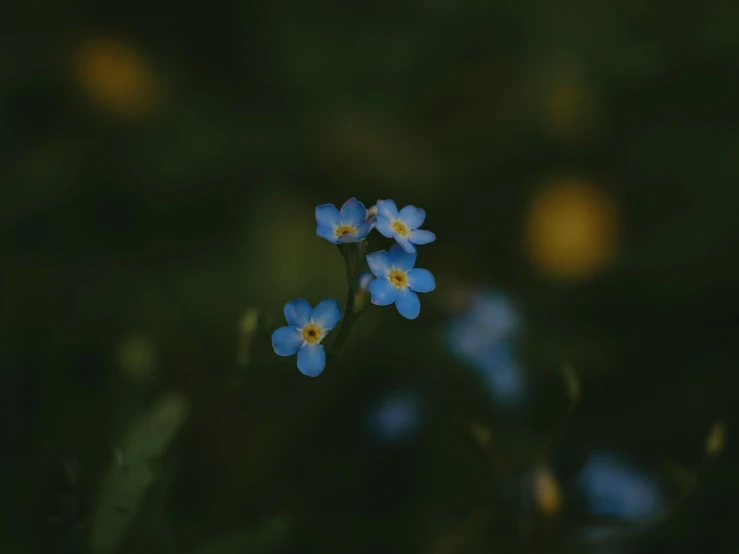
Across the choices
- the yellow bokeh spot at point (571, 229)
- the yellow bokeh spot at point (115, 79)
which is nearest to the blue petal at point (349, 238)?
the yellow bokeh spot at point (571, 229)

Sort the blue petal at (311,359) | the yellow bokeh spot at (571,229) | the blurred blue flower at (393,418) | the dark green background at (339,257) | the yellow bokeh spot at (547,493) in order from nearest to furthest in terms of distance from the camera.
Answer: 1. the blue petal at (311,359)
2. the yellow bokeh spot at (547,493)
3. the dark green background at (339,257)
4. the blurred blue flower at (393,418)
5. the yellow bokeh spot at (571,229)

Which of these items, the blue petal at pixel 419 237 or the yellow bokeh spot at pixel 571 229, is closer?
the blue petal at pixel 419 237

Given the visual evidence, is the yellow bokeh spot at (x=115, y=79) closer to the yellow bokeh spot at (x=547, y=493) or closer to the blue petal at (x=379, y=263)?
the yellow bokeh spot at (x=547, y=493)

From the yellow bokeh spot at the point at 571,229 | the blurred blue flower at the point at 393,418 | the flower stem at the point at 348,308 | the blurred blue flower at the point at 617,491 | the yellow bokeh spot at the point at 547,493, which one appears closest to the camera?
the flower stem at the point at 348,308

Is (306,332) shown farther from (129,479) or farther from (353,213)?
(129,479)

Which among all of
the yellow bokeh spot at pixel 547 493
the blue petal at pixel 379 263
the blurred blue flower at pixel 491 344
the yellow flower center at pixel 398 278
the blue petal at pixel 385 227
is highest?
the blue petal at pixel 385 227

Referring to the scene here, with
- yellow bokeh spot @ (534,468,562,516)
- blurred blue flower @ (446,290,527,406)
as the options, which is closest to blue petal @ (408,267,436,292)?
yellow bokeh spot @ (534,468,562,516)
